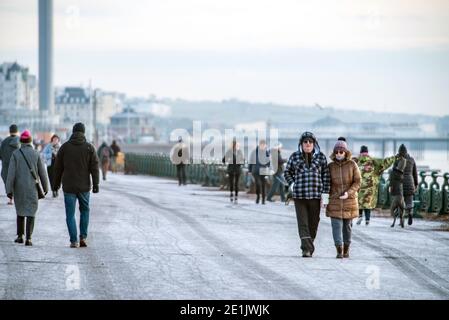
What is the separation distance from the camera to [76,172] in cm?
1683

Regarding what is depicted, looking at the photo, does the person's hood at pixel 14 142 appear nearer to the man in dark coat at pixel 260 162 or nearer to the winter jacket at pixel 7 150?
the winter jacket at pixel 7 150

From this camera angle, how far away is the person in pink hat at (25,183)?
17.2m

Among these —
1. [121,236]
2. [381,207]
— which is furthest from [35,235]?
[381,207]

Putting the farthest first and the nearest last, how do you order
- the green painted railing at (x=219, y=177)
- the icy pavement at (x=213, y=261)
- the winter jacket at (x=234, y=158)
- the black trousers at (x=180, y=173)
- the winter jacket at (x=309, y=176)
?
the black trousers at (x=180, y=173) → the winter jacket at (x=234, y=158) → the green painted railing at (x=219, y=177) → the winter jacket at (x=309, y=176) → the icy pavement at (x=213, y=261)

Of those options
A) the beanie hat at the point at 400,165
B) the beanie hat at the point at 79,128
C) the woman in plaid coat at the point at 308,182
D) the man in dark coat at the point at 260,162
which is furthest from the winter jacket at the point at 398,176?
the beanie hat at the point at 79,128

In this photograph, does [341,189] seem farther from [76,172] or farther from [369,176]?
[369,176]

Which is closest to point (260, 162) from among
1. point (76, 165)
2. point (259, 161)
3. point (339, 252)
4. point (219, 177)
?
point (259, 161)

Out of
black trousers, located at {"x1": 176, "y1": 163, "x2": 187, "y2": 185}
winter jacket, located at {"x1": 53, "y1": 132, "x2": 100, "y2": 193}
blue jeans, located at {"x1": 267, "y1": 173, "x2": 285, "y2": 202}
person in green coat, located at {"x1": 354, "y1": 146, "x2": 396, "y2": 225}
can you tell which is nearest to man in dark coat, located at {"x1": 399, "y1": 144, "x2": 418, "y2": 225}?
person in green coat, located at {"x1": 354, "y1": 146, "x2": 396, "y2": 225}

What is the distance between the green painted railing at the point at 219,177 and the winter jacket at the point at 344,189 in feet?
34.0

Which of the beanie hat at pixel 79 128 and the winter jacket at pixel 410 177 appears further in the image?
the winter jacket at pixel 410 177

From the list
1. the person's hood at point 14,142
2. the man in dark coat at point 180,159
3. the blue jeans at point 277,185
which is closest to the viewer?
the person's hood at point 14,142

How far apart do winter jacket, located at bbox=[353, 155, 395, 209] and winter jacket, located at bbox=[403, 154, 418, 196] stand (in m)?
0.44
